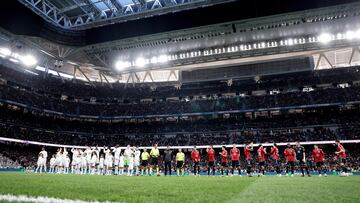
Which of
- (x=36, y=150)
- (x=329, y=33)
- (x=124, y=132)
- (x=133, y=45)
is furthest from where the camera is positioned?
(x=124, y=132)

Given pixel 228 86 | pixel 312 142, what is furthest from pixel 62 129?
pixel 312 142

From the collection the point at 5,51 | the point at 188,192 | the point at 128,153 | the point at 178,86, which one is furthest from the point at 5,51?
the point at 188,192

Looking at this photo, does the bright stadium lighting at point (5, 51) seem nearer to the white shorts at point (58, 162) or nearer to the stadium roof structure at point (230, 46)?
the stadium roof structure at point (230, 46)

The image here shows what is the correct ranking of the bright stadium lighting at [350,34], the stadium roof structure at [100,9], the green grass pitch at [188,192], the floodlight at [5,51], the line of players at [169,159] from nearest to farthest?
the green grass pitch at [188,192], the line of players at [169,159], the stadium roof structure at [100,9], the bright stadium lighting at [350,34], the floodlight at [5,51]

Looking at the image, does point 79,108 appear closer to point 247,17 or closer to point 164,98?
point 164,98

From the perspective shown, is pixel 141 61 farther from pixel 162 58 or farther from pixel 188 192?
pixel 188 192

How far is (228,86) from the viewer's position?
48.2 m

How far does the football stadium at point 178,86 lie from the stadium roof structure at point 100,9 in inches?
5.0

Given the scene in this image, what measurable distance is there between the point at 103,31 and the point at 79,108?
74.1 feet

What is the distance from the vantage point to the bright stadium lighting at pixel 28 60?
38.8 m

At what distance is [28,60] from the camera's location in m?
39.8

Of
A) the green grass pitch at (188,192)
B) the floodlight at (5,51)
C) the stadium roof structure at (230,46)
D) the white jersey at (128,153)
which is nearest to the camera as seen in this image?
the green grass pitch at (188,192)

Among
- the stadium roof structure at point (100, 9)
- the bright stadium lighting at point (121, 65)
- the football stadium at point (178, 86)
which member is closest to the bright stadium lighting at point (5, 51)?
the football stadium at point (178, 86)

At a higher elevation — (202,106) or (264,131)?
(202,106)
